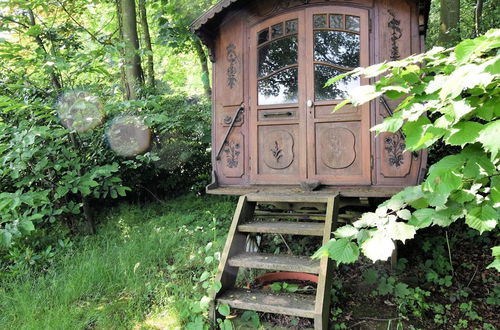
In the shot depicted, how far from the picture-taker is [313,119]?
3971 mm

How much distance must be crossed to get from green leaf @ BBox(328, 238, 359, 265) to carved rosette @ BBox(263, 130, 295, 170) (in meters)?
2.47

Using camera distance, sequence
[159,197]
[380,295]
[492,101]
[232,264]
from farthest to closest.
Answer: [159,197] → [380,295] → [232,264] → [492,101]

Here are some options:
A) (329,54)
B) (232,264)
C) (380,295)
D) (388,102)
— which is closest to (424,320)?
(380,295)

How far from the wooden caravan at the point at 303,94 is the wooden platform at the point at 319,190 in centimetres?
2

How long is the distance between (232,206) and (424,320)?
3.40 m

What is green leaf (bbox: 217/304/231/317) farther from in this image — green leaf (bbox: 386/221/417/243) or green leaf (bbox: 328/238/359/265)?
green leaf (bbox: 386/221/417/243)

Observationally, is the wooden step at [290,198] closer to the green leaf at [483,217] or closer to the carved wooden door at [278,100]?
the carved wooden door at [278,100]

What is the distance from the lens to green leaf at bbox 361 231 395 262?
1.48 meters

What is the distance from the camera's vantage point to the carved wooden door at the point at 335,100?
383 centimetres

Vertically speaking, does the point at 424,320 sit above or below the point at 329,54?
below

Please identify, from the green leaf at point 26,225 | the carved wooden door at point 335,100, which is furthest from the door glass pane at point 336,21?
the green leaf at point 26,225

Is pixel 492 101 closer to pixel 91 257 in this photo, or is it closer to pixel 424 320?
pixel 424 320

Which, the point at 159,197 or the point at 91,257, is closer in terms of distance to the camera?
the point at 91,257

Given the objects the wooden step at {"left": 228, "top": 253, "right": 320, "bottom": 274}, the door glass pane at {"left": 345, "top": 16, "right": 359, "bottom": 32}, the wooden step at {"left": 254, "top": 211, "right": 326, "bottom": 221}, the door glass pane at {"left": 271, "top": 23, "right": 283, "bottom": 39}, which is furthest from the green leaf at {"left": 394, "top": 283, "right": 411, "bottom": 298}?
the door glass pane at {"left": 271, "top": 23, "right": 283, "bottom": 39}
